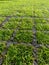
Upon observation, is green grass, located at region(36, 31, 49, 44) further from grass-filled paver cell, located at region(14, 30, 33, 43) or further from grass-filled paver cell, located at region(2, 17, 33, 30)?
grass-filled paver cell, located at region(2, 17, 33, 30)

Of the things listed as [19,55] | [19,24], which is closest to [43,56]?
[19,55]

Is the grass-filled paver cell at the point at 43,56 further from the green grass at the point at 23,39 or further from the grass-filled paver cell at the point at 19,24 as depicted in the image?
the grass-filled paver cell at the point at 19,24

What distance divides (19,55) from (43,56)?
501 millimetres

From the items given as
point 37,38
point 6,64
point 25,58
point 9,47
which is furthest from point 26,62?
point 37,38

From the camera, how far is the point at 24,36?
4035 millimetres

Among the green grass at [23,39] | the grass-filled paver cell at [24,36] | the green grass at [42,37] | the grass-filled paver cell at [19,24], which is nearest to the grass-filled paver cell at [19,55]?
the green grass at [23,39]

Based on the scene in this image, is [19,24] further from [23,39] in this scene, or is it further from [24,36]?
[23,39]

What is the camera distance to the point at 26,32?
14.2 ft

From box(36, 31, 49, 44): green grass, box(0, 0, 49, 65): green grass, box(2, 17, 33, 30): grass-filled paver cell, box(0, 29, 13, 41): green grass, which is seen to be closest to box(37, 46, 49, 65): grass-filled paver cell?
box(0, 0, 49, 65): green grass

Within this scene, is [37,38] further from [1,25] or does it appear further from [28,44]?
[1,25]

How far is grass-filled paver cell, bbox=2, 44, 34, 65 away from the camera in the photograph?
2.87 metres

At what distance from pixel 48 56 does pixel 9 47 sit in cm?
93

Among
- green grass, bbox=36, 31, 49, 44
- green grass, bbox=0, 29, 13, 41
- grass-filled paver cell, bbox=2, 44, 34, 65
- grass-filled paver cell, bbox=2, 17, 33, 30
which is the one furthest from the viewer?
grass-filled paver cell, bbox=2, 17, 33, 30

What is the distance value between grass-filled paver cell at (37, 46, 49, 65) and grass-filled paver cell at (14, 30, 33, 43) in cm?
52
